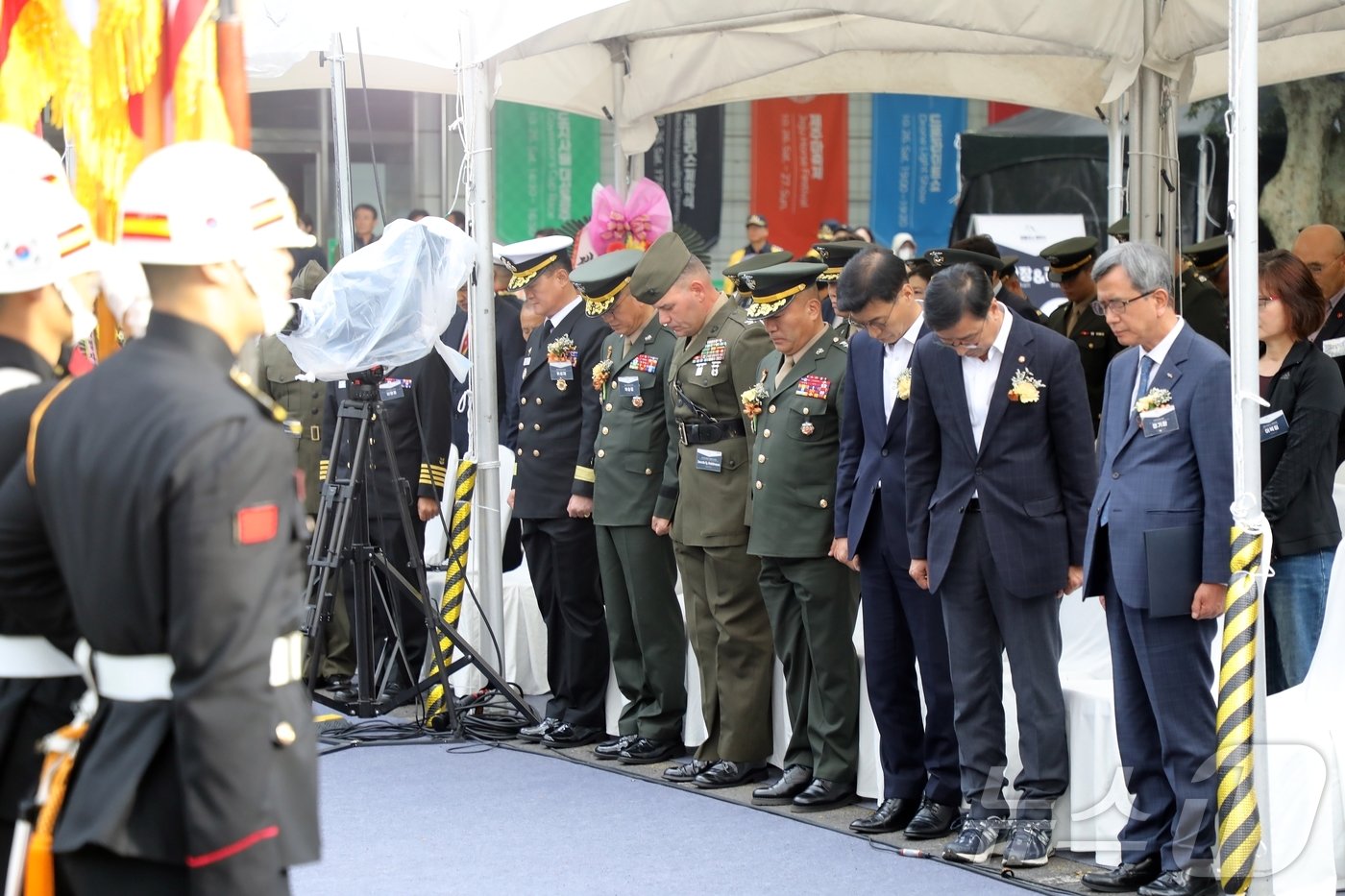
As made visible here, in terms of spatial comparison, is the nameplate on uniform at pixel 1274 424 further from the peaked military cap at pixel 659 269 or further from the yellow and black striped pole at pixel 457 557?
the yellow and black striped pole at pixel 457 557

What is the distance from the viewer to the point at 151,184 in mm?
2420

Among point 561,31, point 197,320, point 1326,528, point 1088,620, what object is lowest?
point 1088,620

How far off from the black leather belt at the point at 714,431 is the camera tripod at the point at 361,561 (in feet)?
4.01

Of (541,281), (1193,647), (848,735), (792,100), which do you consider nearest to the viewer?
(1193,647)

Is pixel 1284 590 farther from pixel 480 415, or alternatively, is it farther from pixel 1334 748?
pixel 480 415

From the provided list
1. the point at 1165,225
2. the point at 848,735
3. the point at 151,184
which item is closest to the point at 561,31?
the point at 1165,225

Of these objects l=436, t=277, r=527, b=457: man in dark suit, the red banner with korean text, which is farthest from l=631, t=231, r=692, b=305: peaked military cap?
the red banner with korean text

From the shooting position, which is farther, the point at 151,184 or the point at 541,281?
the point at 541,281

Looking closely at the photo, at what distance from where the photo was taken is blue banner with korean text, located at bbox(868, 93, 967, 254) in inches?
608

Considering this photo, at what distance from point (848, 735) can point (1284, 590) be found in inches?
52.6

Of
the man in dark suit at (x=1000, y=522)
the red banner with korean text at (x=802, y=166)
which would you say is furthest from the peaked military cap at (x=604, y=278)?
the red banner with korean text at (x=802, y=166)

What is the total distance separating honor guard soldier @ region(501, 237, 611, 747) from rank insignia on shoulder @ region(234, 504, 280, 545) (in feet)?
13.3

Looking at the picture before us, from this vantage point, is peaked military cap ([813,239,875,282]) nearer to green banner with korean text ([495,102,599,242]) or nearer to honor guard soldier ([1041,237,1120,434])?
honor guard soldier ([1041,237,1120,434])

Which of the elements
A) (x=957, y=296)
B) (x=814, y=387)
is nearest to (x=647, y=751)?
(x=814, y=387)
